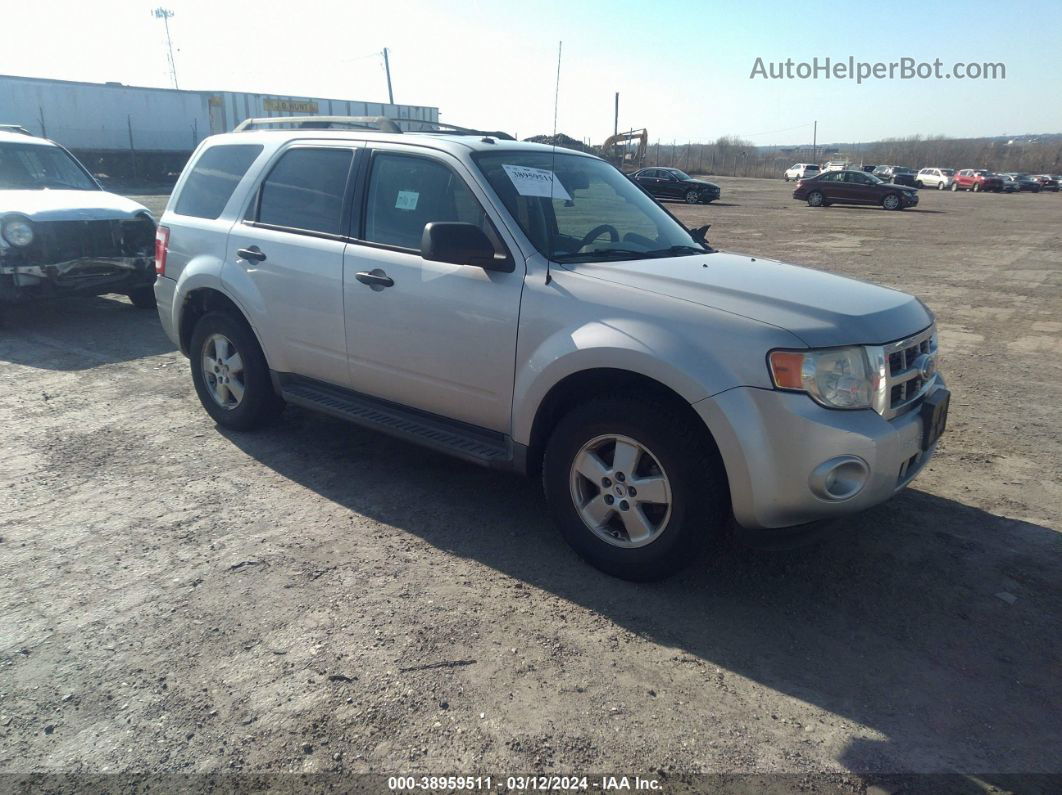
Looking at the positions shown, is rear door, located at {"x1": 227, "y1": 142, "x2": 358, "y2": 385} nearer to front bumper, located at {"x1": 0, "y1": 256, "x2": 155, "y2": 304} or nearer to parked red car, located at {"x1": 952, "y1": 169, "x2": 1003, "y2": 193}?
front bumper, located at {"x1": 0, "y1": 256, "x2": 155, "y2": 304}

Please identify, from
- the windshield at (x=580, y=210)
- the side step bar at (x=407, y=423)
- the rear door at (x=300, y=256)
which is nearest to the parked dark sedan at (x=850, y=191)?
the windshield at (x=580, y=210)

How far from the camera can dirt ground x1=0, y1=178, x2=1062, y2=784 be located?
2.58 metres

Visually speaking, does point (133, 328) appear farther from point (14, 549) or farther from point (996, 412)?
point (996, 412)

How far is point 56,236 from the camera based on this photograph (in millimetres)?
8133

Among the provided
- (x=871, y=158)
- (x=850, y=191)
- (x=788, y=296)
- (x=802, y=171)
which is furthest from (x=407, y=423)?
(x=871, y=158)

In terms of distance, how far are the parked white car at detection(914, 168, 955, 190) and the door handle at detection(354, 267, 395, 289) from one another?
57680mm

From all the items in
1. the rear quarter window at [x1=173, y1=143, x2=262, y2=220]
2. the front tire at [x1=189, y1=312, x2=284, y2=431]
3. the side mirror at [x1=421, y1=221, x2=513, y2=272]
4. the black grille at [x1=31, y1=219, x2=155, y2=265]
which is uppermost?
the rear quarter window at [x1=173, y1=143, x2=262, y2=220]

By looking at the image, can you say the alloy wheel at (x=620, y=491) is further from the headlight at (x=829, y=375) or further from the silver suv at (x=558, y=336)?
A: the headlight at (x=829, y=375)

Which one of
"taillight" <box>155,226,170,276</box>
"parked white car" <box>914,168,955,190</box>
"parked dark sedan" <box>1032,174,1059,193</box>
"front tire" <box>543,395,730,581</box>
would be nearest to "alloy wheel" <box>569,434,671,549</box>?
"front tire" <box>543,395,730,581</box>

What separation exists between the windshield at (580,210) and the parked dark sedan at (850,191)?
31.4 metres

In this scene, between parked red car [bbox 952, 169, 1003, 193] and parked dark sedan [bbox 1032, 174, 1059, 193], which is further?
parked dark sedan [bbox 1032, 174, 1059, 193]

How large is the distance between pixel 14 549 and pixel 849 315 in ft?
13.1

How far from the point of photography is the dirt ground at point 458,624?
258cm

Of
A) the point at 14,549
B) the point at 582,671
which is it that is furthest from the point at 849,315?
the point at 14,549
